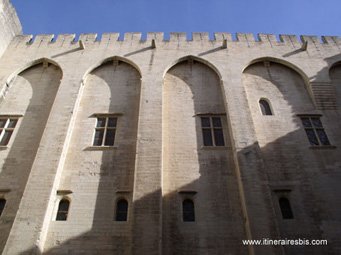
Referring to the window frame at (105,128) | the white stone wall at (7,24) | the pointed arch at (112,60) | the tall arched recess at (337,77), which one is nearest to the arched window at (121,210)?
the window frame at (105,128)

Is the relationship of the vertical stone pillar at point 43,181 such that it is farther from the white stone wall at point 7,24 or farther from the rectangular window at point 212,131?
the rectangular window at point 212,131

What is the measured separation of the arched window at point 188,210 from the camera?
9539 mm

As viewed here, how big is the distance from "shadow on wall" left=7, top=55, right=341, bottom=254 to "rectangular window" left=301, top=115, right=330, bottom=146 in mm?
302

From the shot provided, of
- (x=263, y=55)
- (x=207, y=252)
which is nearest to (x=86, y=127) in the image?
(x=207, y=252)

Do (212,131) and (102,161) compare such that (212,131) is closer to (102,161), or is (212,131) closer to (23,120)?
(102,161)

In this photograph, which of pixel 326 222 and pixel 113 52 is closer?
pixel 326 222

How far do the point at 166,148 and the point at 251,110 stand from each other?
4314 millimetres

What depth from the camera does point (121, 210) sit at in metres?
9.70

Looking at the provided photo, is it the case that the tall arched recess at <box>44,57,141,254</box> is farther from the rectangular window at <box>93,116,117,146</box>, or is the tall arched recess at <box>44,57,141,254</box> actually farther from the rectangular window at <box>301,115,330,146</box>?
the rectangular window at <box>301,115,330,146</box>

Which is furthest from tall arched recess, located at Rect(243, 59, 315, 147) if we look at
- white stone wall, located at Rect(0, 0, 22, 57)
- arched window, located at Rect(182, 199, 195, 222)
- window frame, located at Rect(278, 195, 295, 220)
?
white stone wall, located at Rect(0, 0, 22, 57)

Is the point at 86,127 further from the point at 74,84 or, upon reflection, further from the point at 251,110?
the point at 251,110

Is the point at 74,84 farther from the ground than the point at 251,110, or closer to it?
farther from the ground

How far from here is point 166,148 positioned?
11055 mm

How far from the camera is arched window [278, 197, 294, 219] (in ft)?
31.4
